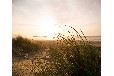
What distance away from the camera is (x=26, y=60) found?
297 cm

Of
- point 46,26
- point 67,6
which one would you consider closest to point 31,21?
point 46,26

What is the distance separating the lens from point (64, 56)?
9.77 ft

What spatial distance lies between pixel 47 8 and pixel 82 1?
31 cm

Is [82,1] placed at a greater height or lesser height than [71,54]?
greater

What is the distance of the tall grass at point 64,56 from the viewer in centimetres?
296

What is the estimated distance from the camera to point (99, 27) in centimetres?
294

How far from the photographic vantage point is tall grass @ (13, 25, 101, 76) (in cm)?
296

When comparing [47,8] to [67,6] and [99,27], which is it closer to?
[67,6]

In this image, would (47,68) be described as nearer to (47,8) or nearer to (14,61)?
(14,61)

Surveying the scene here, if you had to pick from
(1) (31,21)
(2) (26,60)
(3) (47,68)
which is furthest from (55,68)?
(1) (31,21)
